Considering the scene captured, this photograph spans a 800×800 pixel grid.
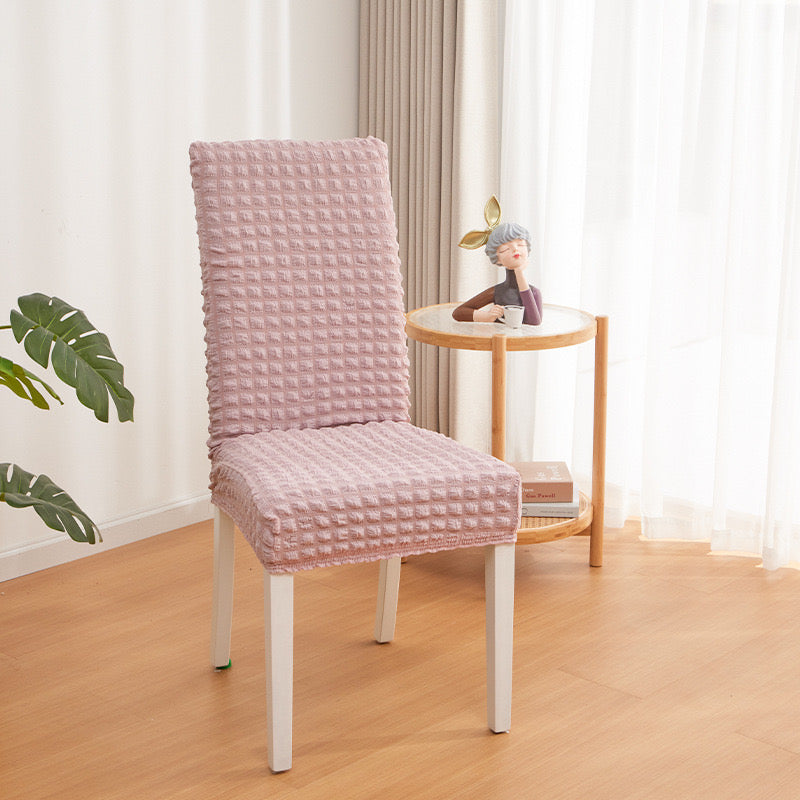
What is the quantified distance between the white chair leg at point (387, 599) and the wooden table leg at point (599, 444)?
64 centimetres

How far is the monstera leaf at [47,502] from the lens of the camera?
84.6 inches

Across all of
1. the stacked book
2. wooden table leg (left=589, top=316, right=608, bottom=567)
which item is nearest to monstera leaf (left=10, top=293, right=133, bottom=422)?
the stacked book

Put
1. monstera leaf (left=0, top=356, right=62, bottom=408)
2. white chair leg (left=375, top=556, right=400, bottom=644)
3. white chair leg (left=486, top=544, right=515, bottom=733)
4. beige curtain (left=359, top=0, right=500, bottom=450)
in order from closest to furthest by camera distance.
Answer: white chair leg (left=486, top=544, right=515, bottom=733) → monstera leaf (left=0, top=356, right=62, bottom=408) → white chair leg (left=375, top=556, right=400, bottom=644) → beige curtain (left=359, top=0, right=500, bottom=450)

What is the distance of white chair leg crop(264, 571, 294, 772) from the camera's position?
1912 mm

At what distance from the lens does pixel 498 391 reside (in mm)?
2643

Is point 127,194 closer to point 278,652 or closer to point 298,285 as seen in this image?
point 298,285

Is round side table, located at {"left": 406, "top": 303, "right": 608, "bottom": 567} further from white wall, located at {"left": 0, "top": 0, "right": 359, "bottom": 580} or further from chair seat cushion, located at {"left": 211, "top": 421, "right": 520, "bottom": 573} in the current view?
white wall, located at {"left": 0, "top": 0, "right": 359, "bottom": 580}

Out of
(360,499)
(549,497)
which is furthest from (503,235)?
(360,499)

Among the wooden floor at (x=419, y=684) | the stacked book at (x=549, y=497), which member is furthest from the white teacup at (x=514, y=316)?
the wooden floor at (x=419, y=684)

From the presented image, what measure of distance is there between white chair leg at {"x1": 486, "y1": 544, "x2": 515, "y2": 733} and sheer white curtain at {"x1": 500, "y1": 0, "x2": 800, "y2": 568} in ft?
3.36

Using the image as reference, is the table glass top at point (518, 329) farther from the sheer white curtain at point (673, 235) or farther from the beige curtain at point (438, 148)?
the beige curtain at point (438, 148)

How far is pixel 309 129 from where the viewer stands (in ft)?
11.0

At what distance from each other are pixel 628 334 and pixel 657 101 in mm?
591

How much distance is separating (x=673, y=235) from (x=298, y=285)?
3.73 feet
